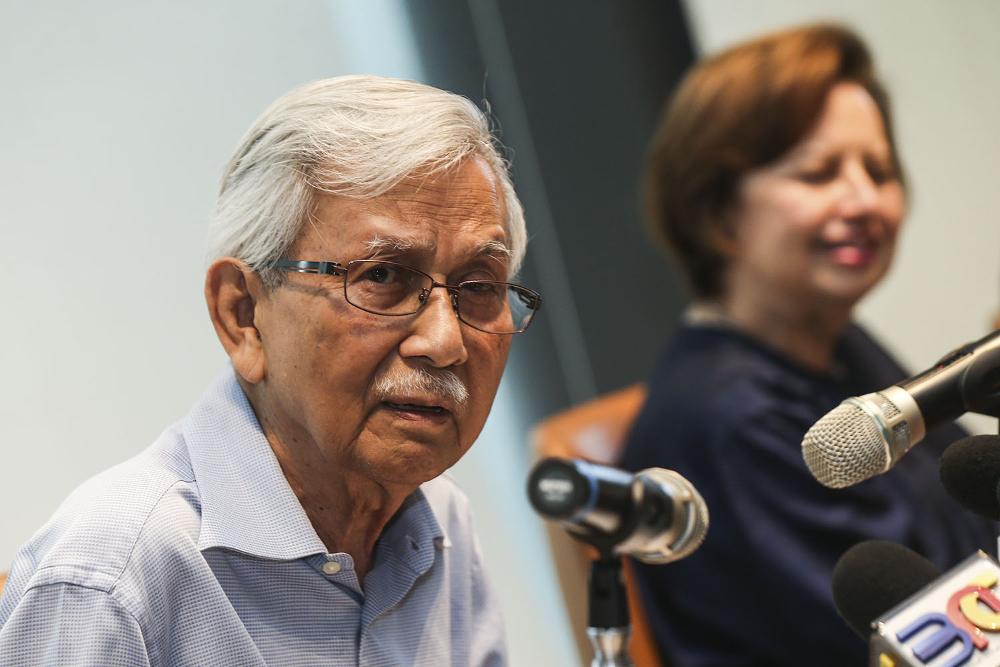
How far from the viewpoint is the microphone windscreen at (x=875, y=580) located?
73cm

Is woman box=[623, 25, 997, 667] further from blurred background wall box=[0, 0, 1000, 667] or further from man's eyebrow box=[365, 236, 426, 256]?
man's eyebrow box=[365, 236, 426, 256]

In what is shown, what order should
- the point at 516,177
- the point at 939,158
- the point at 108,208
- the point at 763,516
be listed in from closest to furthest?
the point at 108,208, the point at 763,516, the point at 516,177, the point at 939,158

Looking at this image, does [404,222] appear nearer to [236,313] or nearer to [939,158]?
[236,313]

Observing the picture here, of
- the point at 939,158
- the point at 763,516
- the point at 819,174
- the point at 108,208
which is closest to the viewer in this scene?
the point at 108,208

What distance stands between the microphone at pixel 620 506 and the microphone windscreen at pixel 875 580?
5.0 inches

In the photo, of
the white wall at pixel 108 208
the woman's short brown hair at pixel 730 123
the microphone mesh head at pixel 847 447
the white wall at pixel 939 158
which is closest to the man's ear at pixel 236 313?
the white wall at pixel 108 208

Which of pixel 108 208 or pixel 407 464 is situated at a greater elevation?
pixel 108 208

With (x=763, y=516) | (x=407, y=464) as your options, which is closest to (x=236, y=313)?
(x=407, y=464)

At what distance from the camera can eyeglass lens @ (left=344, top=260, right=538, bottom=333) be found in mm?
845

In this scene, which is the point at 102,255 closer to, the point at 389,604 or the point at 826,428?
the point at 389,604

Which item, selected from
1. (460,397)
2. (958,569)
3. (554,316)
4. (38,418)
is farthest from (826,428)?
(554,316)

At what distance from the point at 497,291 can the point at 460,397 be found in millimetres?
129

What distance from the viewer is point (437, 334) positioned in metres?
0.85

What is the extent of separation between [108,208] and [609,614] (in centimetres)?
75
